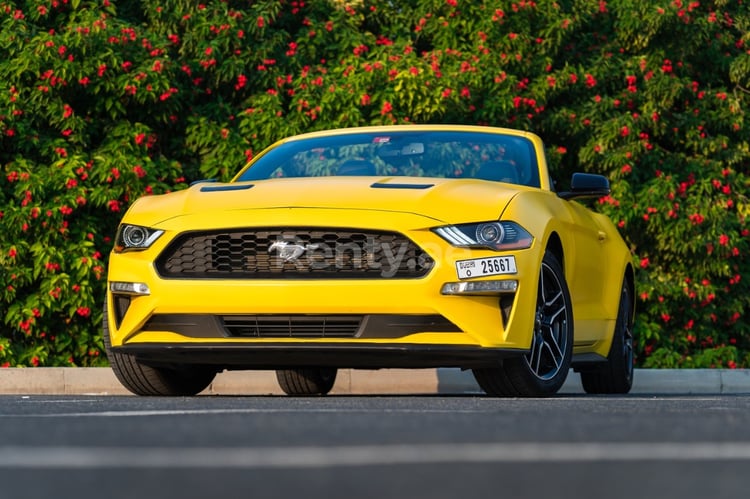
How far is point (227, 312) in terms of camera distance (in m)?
7.63

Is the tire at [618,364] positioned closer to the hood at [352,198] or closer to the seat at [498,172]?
the seat at [498,172]

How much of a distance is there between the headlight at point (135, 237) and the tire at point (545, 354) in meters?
1.79

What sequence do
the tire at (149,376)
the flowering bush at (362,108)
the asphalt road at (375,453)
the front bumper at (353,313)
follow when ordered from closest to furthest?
the asphalt road at (375,453), the front bumper at (353,313), the tire at (149,376), the flowering bush at (362,108)

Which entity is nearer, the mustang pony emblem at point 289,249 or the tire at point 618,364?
the mustang pony emblem at point 289,249

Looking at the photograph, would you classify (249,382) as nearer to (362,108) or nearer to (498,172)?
(362,108)

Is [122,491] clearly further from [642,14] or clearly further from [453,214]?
[642,14]

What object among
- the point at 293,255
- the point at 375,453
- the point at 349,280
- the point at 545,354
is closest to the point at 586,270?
the point at 545,354

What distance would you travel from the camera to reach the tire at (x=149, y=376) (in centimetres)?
833

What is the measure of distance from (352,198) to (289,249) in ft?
1.33

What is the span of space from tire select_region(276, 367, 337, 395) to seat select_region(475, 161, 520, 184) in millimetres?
2276

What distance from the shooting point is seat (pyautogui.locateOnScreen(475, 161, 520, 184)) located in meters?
8.90

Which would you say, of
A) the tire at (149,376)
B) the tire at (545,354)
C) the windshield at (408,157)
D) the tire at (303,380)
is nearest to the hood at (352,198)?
the tire at (545,354)

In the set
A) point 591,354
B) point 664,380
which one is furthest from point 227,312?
point 664,380

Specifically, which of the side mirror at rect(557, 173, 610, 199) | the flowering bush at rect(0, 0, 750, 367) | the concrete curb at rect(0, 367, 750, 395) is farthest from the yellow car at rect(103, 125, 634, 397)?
the flowering bush at rect(0, 0, 750, 367)
